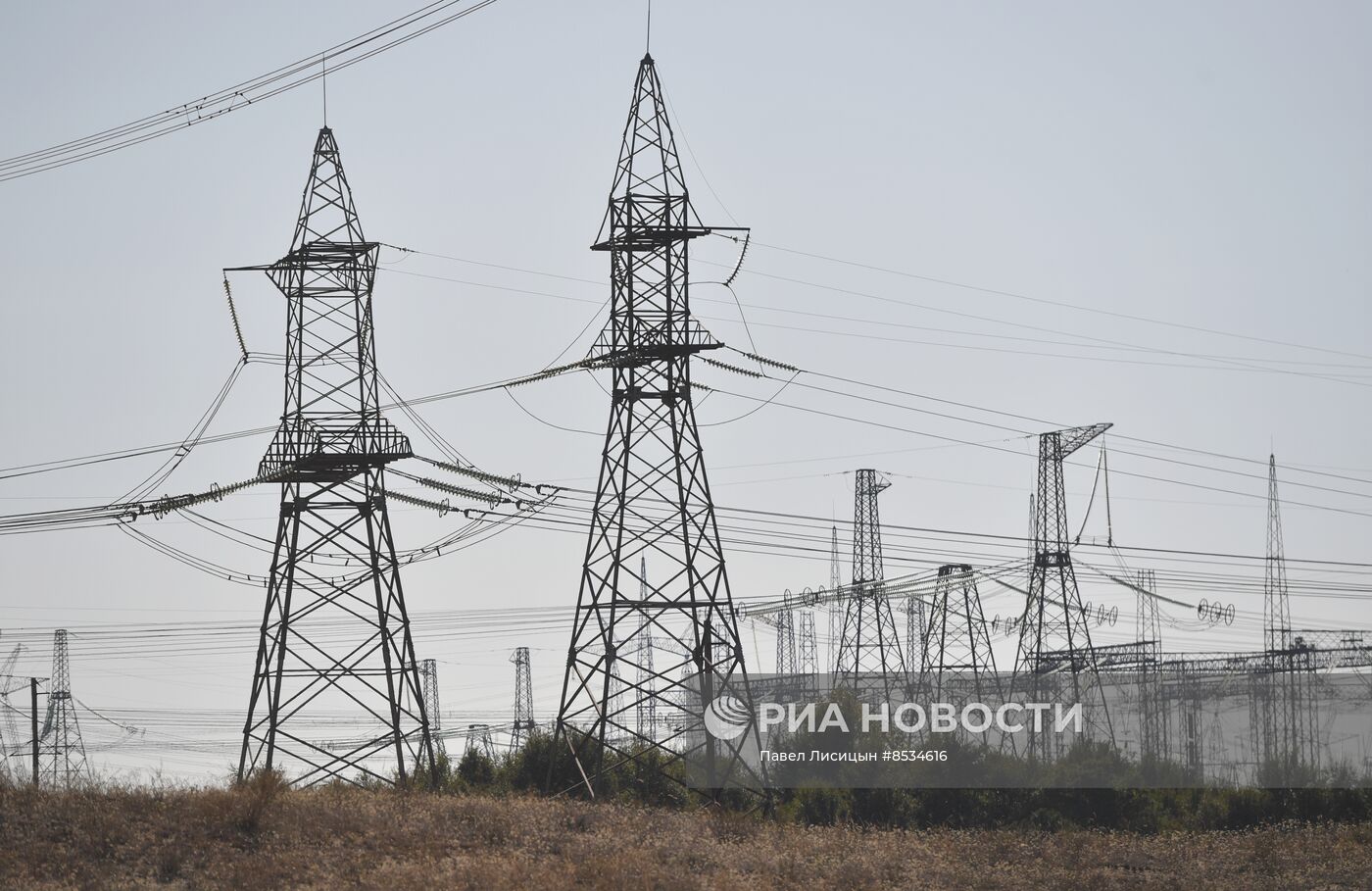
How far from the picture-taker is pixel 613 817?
3041cm

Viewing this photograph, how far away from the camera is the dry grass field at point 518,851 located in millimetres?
24328

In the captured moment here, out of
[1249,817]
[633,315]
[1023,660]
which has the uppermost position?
[633,315]

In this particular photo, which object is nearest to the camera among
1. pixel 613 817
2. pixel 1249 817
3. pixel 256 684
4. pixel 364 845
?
pixel 364 845

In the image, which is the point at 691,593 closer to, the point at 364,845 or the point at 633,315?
the point at 633,315

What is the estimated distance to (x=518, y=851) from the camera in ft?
88.1

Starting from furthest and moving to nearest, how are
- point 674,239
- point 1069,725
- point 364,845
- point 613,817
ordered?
point 1069,725, point 674,239, point 613,817, point 364,845

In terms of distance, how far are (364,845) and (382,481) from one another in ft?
38.7

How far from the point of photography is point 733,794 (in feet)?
120

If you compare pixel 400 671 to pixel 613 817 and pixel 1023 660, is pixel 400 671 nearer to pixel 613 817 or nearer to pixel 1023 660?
pixel 613 817

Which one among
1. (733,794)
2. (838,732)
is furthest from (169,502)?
(838,732)

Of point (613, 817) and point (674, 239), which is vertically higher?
point (674, 239)

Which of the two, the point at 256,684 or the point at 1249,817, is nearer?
the point at 256,684

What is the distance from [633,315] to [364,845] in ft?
49.5

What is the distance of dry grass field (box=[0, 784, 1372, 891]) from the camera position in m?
24.3
